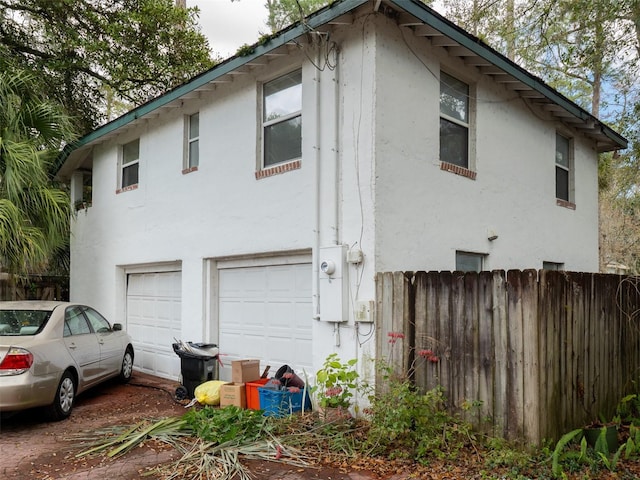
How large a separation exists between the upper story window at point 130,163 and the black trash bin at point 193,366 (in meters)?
4.33

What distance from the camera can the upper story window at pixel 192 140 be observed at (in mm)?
9078

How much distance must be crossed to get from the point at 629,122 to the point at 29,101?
12.2 meters

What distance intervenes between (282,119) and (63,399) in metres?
4.87

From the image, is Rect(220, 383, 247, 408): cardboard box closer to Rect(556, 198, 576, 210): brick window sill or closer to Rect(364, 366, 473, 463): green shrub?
Rect(364, 366, 473, 463): green shrub

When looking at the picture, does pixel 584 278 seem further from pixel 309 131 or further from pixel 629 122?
pixel 629 122

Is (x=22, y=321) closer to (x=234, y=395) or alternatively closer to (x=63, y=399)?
(x=63, y=399)

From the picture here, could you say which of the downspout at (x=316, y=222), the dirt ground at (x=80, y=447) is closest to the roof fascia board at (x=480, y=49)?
the downspout at (x=316, y=222)

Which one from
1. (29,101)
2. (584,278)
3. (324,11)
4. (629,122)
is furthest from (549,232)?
(29,101)

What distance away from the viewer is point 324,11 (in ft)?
20.2

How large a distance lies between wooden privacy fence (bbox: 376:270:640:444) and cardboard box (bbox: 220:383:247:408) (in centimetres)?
196

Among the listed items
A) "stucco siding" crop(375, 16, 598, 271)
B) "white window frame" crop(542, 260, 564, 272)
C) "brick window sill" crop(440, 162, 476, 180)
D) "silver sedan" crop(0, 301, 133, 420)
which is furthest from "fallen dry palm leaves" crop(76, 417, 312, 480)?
"white window frame" crop(542, 260, 564, 272)

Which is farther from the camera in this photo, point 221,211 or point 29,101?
point 29,101

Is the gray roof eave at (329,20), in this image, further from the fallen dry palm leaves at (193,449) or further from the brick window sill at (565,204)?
the fallen dry palm leaves at (193,449)

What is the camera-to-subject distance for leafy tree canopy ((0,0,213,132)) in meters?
13.9
